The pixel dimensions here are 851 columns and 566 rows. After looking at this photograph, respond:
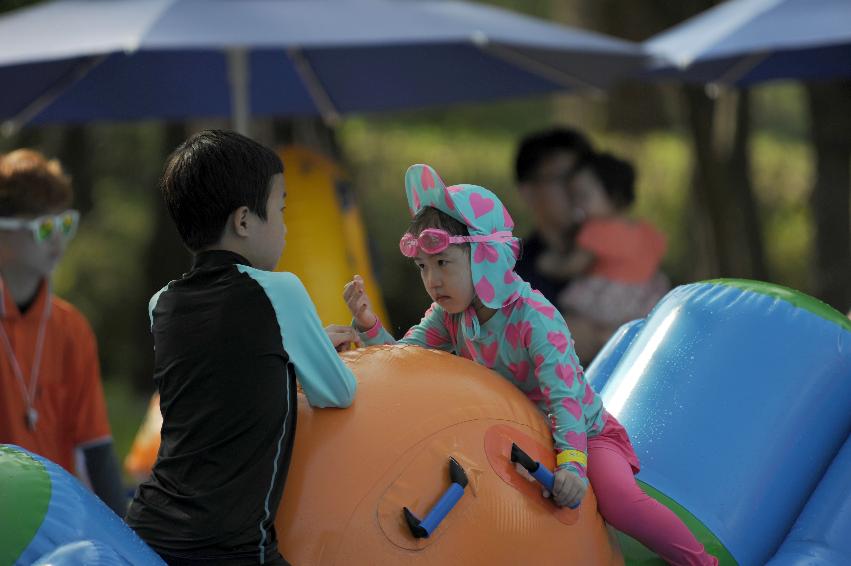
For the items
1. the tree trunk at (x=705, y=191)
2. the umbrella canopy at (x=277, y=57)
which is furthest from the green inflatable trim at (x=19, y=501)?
the tree trunk at (x=705, y=191)

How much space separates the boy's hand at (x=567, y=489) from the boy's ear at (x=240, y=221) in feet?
3.18

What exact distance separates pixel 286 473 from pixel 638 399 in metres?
1.42

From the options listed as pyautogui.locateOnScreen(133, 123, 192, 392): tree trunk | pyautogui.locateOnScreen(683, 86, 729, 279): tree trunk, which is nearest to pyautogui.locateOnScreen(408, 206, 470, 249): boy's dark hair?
pyautogui.locateOnScreen(683, 86, 729, 279): tree trunk

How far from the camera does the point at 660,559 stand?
3.53m

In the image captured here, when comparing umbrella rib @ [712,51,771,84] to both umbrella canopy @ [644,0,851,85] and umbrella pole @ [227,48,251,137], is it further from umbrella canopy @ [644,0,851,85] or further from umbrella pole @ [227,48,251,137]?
umbrella pole @ [227,48,251,137]

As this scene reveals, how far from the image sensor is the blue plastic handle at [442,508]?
292 centimetres

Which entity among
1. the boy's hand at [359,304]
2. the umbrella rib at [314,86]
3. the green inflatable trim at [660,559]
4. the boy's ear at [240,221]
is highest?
the umbrella rib at [314,86]

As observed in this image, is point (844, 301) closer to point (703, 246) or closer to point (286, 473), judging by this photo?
point (703, 246)

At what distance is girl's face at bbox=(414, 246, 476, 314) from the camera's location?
10.6 ft

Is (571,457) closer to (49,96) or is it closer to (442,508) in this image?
(442,508)

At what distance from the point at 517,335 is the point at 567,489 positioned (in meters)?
0.42

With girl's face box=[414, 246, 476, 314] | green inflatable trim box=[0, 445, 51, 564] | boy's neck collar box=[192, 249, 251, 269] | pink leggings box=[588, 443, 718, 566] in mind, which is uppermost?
boy's neck collar box=[192, 249, 251, 269]

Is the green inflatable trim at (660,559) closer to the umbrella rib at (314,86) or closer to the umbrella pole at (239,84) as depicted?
the umbrella pole at (239,84)

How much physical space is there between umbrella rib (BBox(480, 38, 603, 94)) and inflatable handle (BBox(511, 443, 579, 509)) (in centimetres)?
396
